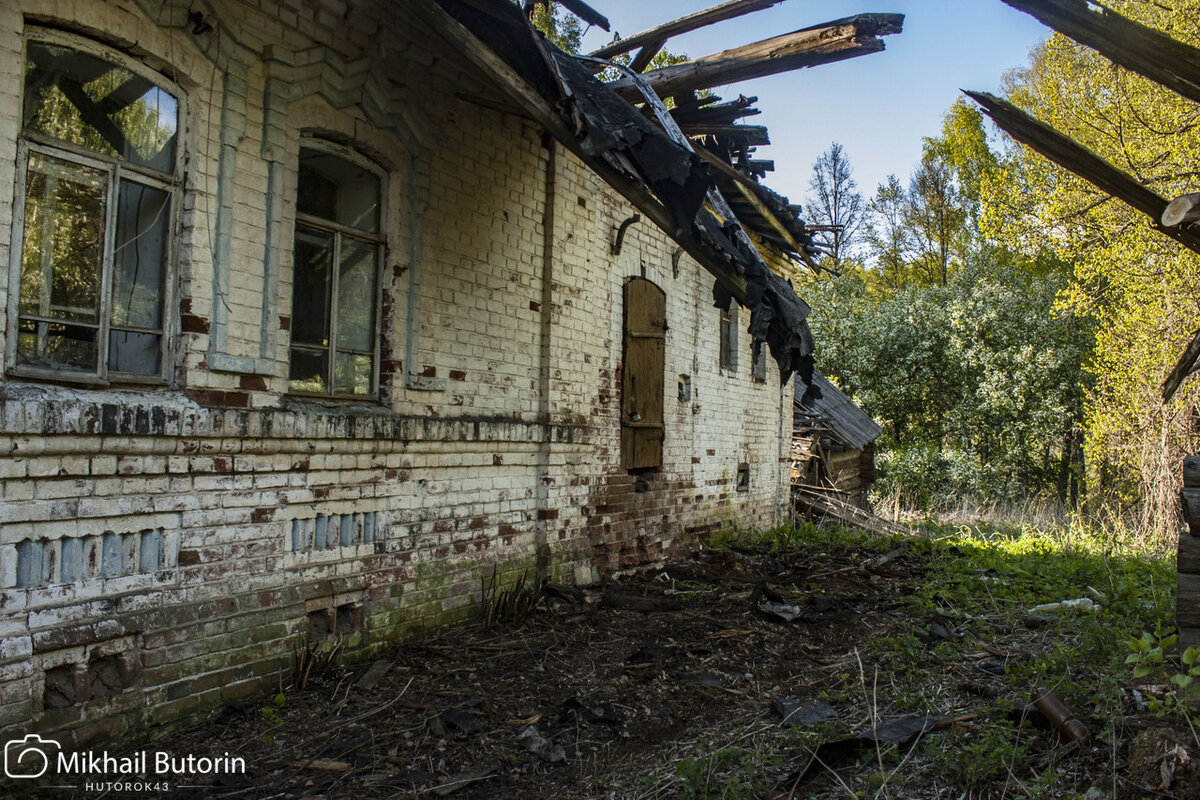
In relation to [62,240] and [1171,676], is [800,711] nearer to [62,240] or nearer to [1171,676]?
[1171,676]

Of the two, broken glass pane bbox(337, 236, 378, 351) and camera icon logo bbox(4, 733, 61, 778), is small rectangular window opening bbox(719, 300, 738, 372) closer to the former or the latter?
broken glass pane bbox(337, 236, 378, 351)

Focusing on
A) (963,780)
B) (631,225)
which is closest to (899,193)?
(631,225)

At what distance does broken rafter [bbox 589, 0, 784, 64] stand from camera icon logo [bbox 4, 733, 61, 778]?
7292mm

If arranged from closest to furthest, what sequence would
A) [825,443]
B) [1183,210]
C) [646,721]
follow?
1. [1183,210]
2. [646,721]
3. [825,443]

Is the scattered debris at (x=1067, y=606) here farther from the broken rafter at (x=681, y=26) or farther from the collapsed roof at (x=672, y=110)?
the broken rafter at (x=681, y=26)

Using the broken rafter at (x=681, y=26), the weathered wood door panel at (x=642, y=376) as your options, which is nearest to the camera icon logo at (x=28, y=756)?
the weathered wood door panel at (x=642, y=376)

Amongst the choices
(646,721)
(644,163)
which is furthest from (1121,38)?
(646,721)

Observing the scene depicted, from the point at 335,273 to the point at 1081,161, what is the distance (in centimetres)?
428

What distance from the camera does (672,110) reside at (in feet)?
30.9

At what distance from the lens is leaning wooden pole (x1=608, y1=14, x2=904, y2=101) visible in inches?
253

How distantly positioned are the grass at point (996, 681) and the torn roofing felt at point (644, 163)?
244 cm

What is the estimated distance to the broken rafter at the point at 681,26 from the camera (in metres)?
6.94

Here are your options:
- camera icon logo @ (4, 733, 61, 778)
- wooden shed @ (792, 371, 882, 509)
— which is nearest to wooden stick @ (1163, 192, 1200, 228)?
camera icon logo @ (4, 733, 61, 778)

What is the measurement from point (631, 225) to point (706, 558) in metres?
4.01
